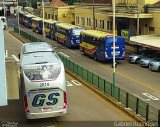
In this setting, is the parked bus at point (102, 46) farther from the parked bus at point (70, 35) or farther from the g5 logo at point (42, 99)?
the g5 logo at point (42, 99)

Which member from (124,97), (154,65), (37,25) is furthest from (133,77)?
(37,25)

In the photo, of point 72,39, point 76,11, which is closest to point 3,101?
point 72,39

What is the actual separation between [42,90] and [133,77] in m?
16.8

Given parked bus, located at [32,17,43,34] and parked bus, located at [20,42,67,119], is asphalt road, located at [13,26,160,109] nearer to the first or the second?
parked bus, located at [20,42,67,119]

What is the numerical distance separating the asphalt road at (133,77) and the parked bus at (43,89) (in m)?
7.67

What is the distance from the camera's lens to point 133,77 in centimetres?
3312

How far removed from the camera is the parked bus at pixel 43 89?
17.5 m

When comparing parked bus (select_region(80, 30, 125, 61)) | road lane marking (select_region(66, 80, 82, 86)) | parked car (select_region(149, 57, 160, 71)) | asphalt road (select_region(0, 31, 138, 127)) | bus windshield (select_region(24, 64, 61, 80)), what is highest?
bus windshield (select_region(24, 64, 61, 80))

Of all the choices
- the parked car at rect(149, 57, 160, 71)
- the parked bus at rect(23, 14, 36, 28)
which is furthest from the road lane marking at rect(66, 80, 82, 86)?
the parked bus at rect(23, 14, 36, 28)

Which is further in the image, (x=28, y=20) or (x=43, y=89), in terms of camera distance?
(x=28, y=20)

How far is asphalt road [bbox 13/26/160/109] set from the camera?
26.4 meters

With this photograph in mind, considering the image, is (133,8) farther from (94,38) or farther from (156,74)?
(156,74)

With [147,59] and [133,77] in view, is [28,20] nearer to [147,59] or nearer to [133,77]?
[147,59]

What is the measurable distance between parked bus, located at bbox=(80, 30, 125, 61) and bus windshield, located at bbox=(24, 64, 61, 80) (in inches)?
850
